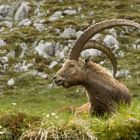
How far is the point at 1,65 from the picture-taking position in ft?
182

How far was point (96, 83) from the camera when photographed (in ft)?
51.3

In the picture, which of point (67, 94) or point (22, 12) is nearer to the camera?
point (67, 94)

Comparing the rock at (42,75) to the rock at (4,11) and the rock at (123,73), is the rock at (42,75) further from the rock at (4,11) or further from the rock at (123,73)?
the rock at (4,11)

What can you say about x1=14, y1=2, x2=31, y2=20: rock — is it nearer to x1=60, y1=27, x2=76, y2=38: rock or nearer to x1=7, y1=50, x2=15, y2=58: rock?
x1=60, y1=27, x2=76, y2=38: rock

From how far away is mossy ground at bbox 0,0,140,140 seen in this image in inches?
347

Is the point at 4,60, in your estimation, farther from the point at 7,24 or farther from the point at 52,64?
the point at 7,24

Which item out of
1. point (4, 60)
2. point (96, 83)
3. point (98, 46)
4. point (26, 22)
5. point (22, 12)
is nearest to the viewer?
point (96, 83)

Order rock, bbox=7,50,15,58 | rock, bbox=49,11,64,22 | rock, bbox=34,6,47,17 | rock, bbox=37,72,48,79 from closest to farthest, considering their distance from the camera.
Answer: rock, bbox=37,72,48,79
rock, bbox=7,50,15,58
rock, bbox=49,11,64,22
rock, bbox=34,6,47,17

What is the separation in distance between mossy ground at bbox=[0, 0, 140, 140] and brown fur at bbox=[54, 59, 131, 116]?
655 millimetres

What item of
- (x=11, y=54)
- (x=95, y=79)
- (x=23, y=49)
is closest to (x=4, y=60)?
(x=11, y=54)

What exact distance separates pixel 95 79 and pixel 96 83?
0.61ft

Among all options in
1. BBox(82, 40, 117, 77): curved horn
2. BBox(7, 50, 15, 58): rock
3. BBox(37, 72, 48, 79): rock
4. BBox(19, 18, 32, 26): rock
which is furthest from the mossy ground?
BBox(82, 40, 117, 77): curved horn

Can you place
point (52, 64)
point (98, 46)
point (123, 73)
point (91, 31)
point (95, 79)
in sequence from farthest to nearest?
point (52, 64) < point (123, 73) < point (98, 46) < point (91, 31) < point (95, 79)

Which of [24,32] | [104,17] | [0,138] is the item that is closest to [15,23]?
[24,32]
